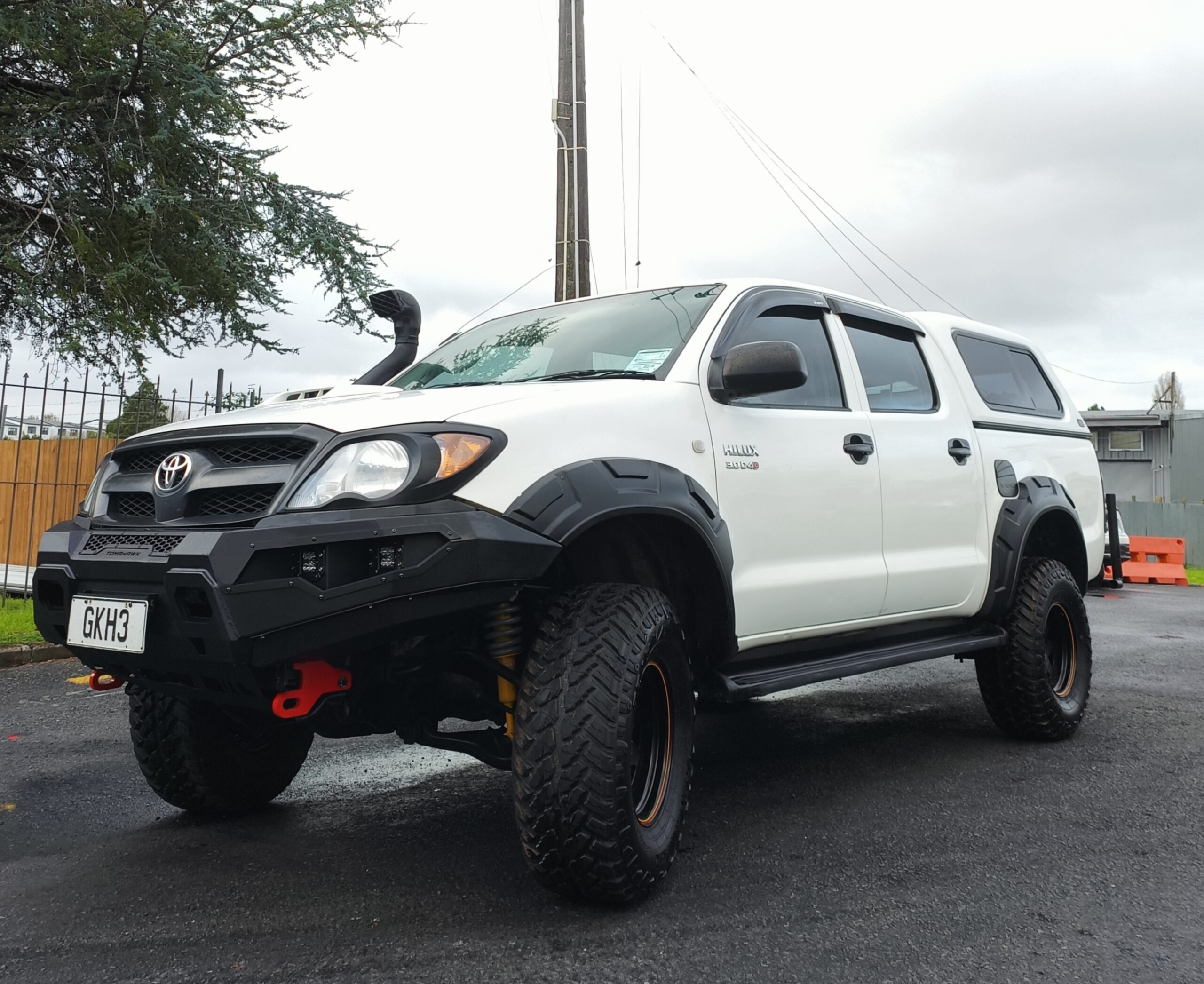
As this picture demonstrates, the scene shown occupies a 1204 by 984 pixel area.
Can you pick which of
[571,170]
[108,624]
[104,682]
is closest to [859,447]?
[108,624]

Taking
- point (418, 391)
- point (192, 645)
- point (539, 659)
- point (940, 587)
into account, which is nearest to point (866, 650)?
point (940, 587)

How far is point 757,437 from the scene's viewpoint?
3520mm

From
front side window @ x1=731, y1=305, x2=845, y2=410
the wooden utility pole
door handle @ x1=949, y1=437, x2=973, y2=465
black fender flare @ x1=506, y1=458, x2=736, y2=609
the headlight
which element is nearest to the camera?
the headlight

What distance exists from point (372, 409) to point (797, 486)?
1570 mm

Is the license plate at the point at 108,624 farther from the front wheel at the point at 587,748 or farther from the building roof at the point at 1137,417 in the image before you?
the building roof at the point at 1137,417

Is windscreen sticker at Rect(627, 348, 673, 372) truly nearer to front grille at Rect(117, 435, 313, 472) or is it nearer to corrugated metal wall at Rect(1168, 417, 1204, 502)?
front grille at Rect(117, 435, 313, 472)

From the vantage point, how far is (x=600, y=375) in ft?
11.2

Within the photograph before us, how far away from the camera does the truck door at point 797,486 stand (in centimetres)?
341

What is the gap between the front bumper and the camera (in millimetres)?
2414

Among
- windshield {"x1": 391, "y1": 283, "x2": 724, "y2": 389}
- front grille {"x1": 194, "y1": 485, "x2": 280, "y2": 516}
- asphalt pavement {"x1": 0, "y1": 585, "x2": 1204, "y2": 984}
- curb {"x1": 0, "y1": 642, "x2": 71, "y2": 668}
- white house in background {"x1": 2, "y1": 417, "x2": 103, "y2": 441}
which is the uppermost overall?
white house in background {"x1": 2, "y1": 417, "x2": 103, "y2": 441}

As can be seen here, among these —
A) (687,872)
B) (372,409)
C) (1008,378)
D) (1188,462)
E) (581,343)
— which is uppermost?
(1188,462)

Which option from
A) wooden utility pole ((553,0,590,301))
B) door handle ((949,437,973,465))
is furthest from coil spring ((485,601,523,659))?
wooden utility pole ((553,0,590,301))

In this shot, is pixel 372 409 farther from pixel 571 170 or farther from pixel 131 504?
pixel 571 170

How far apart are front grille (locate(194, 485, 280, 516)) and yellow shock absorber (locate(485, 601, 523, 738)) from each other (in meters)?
0.66
